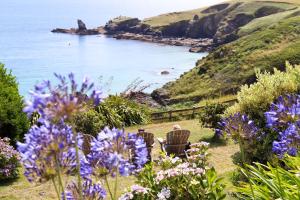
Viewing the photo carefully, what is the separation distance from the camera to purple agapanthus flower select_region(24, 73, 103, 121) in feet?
9.95

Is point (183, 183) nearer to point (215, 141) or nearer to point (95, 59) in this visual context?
point (215, 141)

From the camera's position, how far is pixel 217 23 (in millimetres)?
159750

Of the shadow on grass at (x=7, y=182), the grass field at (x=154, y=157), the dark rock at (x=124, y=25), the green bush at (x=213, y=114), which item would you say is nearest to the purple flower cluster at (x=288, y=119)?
the grass field at (x=154, y=157)

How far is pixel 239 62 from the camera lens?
65.6 m

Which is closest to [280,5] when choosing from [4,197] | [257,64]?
[257,64]

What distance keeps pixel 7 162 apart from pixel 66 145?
11.7 meters

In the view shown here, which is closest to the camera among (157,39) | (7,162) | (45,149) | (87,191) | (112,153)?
(45,149)

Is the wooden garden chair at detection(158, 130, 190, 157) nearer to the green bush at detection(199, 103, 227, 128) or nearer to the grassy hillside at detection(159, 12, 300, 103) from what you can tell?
the green bush at detection(199, 103, 227, 128)

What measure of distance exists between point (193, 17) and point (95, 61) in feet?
194

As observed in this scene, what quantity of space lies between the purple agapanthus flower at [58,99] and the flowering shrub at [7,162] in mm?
11673

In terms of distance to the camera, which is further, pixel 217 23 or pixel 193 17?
pixel 193 17

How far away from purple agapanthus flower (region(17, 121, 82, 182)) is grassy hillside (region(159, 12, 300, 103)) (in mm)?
47931

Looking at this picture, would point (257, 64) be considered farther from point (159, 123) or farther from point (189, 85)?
point (159, 123)

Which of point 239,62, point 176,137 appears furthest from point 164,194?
point 239,62
